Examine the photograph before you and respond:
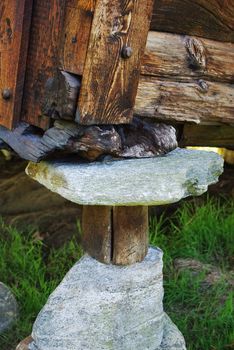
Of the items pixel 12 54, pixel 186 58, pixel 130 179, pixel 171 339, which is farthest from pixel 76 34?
pixel 171 339

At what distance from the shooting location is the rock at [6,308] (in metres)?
3.64

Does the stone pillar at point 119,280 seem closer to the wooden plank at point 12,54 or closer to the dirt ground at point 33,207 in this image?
the wooden plank at point 12,54

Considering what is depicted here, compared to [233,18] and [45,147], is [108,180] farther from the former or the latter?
[233,18]

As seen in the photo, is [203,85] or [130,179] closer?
[130,179]

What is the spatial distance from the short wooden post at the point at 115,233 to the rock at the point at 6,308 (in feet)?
3.66

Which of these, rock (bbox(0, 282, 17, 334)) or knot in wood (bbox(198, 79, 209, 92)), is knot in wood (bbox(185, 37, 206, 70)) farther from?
rock (bbox(0, 282, 17, 334))

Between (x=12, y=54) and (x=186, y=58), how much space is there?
27.8 inches

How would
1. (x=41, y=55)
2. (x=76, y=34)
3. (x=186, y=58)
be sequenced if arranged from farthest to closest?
(x=186, y=58), (x=41, y=55), (x=76, y=34)

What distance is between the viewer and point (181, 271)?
412 centimetres

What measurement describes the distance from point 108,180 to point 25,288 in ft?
5.89

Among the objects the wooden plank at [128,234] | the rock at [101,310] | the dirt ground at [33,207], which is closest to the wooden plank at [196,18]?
the wooden plank at [128,234]

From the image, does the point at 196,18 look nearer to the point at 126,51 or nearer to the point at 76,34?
the point at 126,51

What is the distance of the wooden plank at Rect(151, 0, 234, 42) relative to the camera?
263 cm

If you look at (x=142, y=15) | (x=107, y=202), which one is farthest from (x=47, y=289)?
(x=142, y=15)
